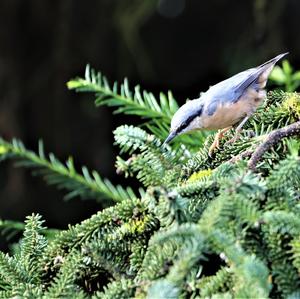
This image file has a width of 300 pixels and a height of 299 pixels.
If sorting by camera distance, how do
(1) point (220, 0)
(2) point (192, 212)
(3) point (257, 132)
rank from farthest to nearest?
(1) point (220, 0) < (3) point (257, 132) < (2) point (192, 212)

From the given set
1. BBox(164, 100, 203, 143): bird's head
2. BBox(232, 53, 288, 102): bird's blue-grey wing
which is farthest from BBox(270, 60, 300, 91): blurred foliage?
BBox(164, 100, 203, 143): bird's head

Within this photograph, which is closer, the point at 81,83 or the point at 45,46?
the point at 81,83

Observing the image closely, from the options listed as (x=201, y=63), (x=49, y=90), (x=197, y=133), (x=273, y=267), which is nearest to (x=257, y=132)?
(x=197, y=133)

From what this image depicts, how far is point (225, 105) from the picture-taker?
1.90 m

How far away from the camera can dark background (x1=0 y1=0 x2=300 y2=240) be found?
3932mm

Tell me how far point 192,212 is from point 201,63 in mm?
3040

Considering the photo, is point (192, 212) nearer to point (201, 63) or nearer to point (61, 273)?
point (61, 273)

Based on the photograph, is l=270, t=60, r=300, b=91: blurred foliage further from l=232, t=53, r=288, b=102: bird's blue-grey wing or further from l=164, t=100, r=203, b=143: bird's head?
l=164, t=100, r=203, b=143: bird's head

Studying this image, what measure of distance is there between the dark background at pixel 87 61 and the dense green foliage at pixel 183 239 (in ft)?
8.37

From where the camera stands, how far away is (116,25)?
13.3 feet

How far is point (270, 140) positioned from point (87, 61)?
306 centimetres

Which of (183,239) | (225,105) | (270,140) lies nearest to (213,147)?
(270,140)

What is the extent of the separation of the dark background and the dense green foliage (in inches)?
100

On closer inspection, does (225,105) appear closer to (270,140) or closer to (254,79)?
(254,79)
